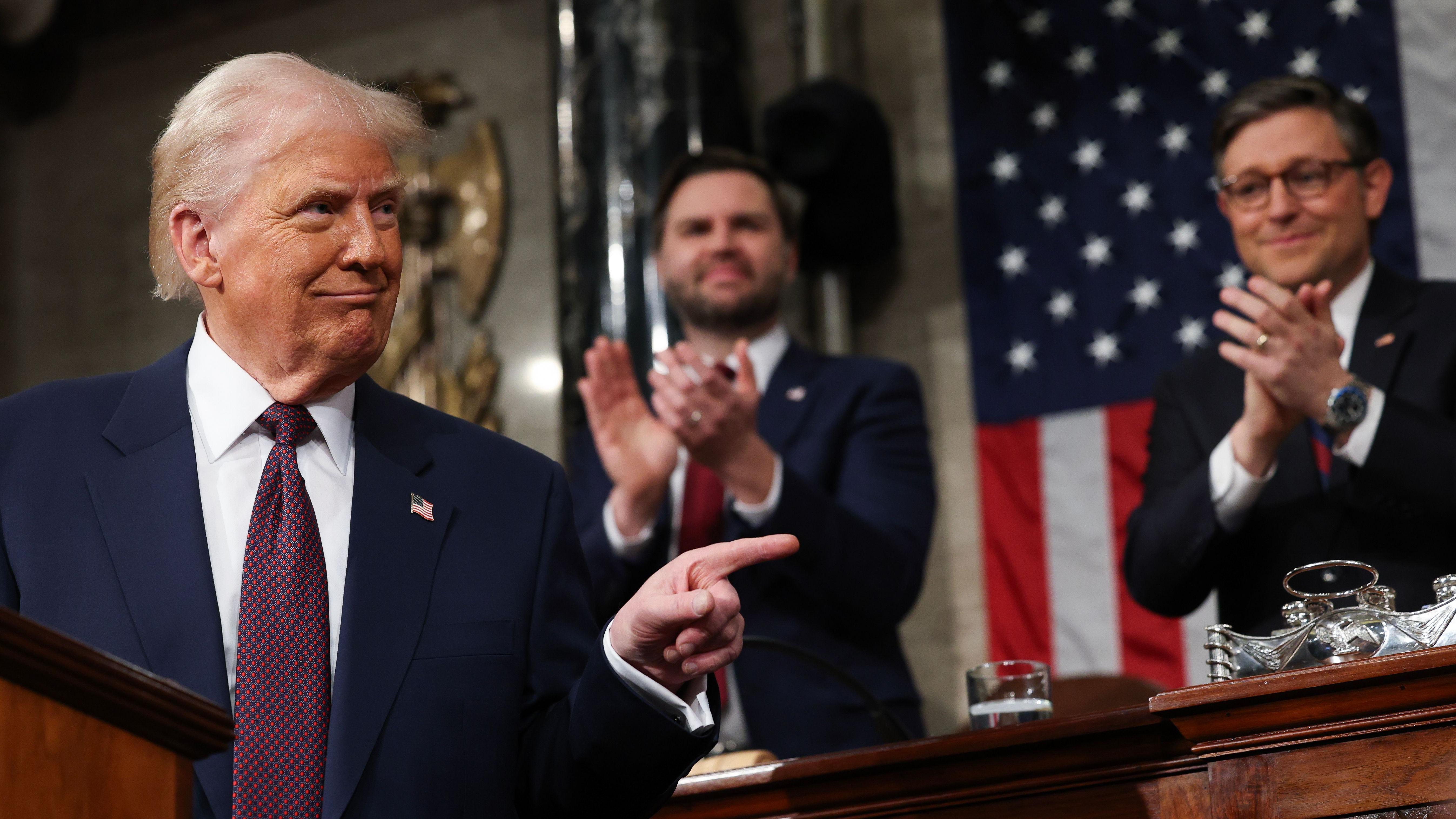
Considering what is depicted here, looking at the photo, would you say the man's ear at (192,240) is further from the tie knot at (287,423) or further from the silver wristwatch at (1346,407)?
the silver wristwatch at (1346,407)

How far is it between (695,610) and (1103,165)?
A: 423 centimetres

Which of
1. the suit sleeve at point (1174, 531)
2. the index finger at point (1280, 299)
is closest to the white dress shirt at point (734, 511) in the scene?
the suit sleeve at point (1174, 531)

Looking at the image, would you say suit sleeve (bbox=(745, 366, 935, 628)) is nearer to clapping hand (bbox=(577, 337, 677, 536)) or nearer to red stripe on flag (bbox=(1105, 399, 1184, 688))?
clapping hand (bbox=(577, 337, 677, 536))

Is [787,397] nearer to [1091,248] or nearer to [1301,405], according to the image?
[1301,405]

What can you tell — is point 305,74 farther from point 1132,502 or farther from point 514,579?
point 1132,502

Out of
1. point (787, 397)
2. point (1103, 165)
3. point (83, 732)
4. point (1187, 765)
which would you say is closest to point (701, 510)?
point (787, 397)

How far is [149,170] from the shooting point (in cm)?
764

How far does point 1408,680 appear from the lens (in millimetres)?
1764

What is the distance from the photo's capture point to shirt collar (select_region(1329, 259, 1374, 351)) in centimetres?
311

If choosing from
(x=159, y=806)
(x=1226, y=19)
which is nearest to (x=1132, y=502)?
(x=1226, y=19)

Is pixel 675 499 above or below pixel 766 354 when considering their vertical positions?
below

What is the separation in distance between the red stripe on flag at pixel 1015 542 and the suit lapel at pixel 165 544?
386 centimetres

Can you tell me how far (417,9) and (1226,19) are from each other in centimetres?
339

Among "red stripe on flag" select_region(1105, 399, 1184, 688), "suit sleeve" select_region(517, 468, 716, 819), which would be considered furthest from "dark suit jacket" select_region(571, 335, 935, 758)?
"red stripe on flag" select_region(1105, 399, 1184, 688)
